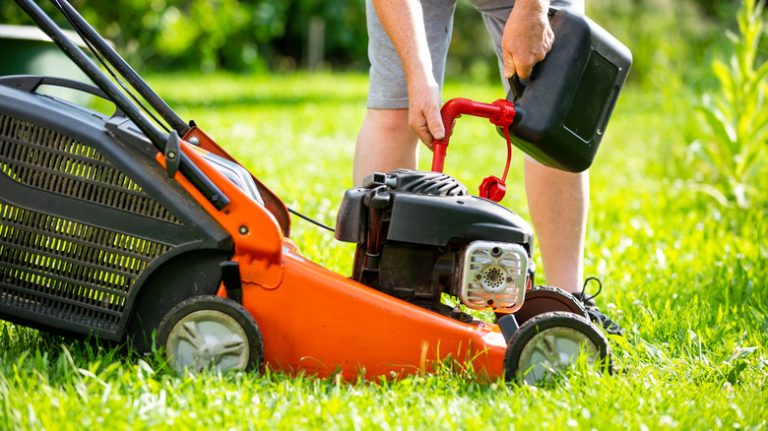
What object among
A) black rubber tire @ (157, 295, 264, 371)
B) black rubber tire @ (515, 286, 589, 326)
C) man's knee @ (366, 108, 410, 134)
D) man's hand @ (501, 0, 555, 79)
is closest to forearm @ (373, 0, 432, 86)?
man's hand @ (501, 0, 555, 79)

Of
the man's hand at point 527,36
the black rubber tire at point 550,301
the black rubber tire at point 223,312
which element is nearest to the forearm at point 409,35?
the man's hand at point 527,36

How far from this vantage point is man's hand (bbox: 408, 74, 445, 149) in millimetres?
2225

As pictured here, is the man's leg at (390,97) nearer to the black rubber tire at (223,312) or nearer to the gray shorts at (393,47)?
the gray shorts at (393,47)

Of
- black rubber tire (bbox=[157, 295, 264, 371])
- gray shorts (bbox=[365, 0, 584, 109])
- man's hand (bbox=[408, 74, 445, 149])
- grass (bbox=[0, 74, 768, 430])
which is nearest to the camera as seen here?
grass (bbox=[0, 74, 768, 430])

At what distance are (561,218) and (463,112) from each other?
0.59 metres

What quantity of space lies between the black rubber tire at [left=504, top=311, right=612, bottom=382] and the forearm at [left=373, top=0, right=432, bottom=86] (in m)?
0.60

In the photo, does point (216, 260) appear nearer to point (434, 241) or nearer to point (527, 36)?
point (434, 241)

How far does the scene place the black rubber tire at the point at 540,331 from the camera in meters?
2.09

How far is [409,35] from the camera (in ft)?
7.63

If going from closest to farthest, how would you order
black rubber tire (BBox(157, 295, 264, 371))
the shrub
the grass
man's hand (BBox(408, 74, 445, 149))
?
the grass
black rubber tire (BBox(157, 295, 264, 371))
man's hand (BBox(408, 74, 445, 149))
the shrub

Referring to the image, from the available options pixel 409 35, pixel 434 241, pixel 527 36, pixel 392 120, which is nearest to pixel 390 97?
pixel 392 120

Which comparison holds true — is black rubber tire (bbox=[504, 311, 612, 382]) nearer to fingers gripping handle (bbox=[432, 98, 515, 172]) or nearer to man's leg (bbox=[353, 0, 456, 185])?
fingers gripping handle (bbox=[432, 98, 515, 172])

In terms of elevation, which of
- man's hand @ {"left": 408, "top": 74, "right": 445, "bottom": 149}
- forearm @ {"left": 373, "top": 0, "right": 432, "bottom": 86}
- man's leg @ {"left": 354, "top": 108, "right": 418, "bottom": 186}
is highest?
forearm @ {"left": 373, "top": 0, "right": 432, "bottom": 86}

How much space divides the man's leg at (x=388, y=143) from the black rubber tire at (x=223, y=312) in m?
0.77
